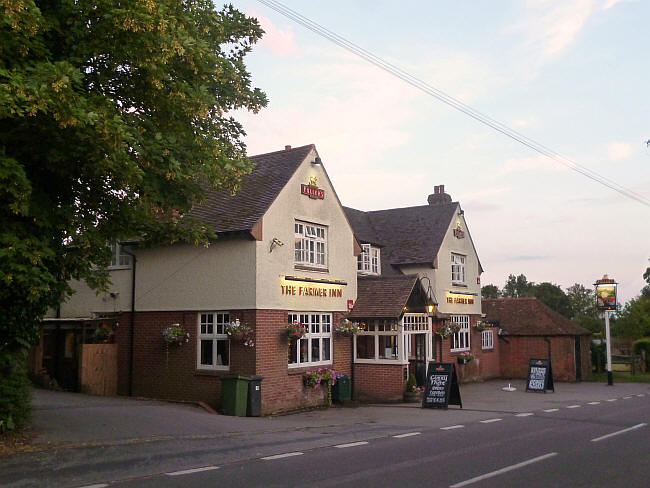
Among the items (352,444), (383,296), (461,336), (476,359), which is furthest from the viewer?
(476,359)

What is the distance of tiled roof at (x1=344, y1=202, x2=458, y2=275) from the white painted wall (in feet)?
14.5

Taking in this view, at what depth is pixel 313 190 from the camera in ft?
69.3

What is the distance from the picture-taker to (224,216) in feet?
65.0

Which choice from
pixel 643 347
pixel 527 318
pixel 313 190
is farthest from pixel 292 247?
pixel 643 347

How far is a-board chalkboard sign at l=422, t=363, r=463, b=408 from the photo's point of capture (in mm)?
19359

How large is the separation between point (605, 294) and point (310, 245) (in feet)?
52.6

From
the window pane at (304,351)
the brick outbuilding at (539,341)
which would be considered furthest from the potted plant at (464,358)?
the window pane at (304,351)

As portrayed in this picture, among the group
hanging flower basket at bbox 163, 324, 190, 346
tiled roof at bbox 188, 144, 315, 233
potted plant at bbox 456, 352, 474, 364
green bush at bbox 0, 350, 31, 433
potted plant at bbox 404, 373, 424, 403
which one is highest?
tiled roof at bbox 188, 144, 315, 233

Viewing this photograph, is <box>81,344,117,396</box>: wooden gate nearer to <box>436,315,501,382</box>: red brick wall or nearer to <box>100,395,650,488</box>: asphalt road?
<box>100,395,650,488</box>: asphalt road

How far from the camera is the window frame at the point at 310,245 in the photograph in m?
20.6

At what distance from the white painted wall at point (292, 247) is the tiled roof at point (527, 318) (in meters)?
14.1

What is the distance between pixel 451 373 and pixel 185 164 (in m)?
10.8

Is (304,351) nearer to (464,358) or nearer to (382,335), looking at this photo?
(382,335)

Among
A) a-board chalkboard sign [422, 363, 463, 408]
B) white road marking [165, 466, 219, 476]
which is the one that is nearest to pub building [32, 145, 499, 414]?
a-board chalkboard sign [422, 363, 463, 408]
